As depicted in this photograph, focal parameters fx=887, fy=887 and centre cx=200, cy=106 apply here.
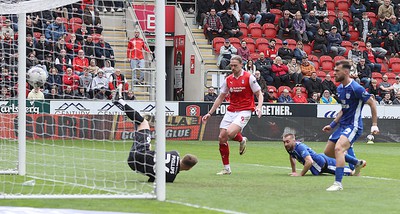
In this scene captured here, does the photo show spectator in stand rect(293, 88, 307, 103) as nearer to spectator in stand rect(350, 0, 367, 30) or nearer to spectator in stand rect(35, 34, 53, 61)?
spectator in stand rect(350, 0, 367, 30)

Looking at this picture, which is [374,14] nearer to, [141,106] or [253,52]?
[253,52]

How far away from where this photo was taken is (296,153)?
51.2 ft

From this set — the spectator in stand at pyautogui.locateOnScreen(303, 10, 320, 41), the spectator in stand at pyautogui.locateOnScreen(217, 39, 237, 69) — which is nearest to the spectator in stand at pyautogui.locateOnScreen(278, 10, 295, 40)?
the spectator in stand at pyautogui.locateOnScreen(303, 10, 320, 41)

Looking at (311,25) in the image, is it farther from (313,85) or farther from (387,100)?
(387,100)

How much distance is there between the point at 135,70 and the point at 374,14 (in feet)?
87.9

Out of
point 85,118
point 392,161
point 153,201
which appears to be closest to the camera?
point 153,201

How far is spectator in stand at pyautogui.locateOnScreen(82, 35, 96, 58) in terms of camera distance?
16.6 meters

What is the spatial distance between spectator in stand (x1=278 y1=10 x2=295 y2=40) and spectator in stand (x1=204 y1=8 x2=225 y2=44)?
9.32 feet

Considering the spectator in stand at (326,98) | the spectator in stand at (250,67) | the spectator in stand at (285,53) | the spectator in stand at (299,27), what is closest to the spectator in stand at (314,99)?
the spectator in stand at (326,98)

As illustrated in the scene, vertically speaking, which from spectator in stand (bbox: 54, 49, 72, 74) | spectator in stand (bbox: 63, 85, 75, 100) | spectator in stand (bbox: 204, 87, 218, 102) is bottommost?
spectator in stand (bbox: 204, 87, 218, 102)

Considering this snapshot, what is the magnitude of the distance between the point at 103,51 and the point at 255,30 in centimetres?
2047

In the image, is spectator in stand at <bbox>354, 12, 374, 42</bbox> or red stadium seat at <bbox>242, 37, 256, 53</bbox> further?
spectator in stand at <bbox>354, 12, 374, 42</bbox>

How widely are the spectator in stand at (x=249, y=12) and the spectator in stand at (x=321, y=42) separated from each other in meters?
2.57

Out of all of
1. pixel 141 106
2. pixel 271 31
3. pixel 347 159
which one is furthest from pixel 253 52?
pixel 347 159
